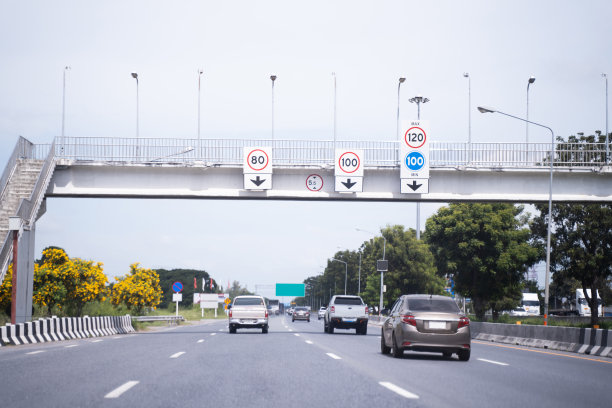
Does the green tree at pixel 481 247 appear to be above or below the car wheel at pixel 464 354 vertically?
above

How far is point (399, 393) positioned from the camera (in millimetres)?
9922

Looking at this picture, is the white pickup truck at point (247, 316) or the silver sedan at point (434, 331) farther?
the white pickup truck at point (247, 316)

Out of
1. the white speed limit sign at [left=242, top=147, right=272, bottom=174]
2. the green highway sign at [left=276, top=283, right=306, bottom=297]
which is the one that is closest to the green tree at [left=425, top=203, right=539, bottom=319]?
the white speed limit sign at [left=242, top=147, right=272, bottom=174]

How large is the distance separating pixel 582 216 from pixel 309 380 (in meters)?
44.7

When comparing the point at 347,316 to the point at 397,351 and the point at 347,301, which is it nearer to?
the point at 347,301

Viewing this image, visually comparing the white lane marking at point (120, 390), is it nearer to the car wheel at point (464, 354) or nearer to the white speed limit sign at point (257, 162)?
the car wheel at point (464, 354)

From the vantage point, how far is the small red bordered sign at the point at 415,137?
33103mm

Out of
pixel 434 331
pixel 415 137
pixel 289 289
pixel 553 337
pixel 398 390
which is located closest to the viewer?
pixel 398 390

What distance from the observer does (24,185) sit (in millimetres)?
32625

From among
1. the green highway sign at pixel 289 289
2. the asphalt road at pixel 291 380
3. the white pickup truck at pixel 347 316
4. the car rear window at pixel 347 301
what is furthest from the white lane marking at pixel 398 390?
the green highway sign at pixel 289 289

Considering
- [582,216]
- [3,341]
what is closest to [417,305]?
[3,341]

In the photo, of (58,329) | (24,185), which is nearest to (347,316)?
(58,329)

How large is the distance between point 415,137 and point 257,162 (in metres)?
7.10

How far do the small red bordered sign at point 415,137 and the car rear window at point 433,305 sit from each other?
634 inches
